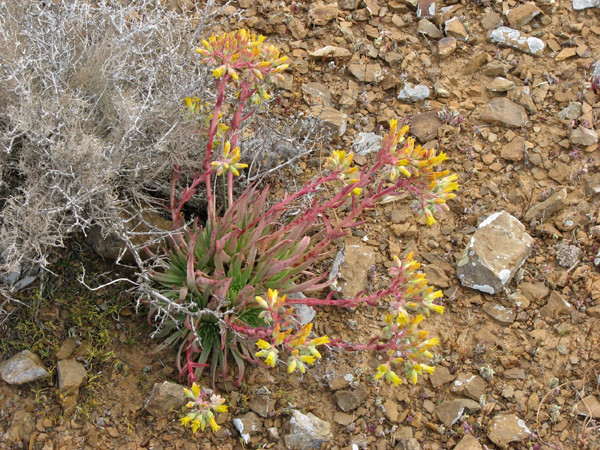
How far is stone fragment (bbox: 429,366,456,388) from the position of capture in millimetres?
3389

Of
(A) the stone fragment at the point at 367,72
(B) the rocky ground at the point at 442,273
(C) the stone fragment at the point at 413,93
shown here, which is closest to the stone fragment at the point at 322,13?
(B) the rocky ground at the point at 442,273

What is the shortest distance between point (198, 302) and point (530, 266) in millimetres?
2047

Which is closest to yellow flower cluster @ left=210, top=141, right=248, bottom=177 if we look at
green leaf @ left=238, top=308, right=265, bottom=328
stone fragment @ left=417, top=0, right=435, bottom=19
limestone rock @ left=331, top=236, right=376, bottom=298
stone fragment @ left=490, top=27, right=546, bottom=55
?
green leaf @ left=238, top=308, right=265, bottom=328

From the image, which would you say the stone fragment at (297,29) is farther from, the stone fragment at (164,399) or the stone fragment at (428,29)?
the stone fragment at (164,399)

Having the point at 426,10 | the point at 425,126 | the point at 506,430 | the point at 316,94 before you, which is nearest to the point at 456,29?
the point at 426,10

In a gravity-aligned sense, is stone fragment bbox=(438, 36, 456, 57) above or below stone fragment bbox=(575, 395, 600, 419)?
above

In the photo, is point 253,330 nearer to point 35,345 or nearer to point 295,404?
point 295,404

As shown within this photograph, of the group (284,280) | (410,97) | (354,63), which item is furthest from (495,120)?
(284,280)

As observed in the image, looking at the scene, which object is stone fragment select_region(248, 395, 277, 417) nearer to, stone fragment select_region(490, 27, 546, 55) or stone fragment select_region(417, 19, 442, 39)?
stone fragment select_region(417, 19, 442, 39)

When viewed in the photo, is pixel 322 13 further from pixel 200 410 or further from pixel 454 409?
pixel 200 410

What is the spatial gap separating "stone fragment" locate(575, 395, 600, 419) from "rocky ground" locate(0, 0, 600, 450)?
0.01 metres

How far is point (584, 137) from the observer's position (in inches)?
167

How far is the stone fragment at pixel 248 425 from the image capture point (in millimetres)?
3139

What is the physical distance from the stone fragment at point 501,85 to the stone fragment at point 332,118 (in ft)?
3.69
